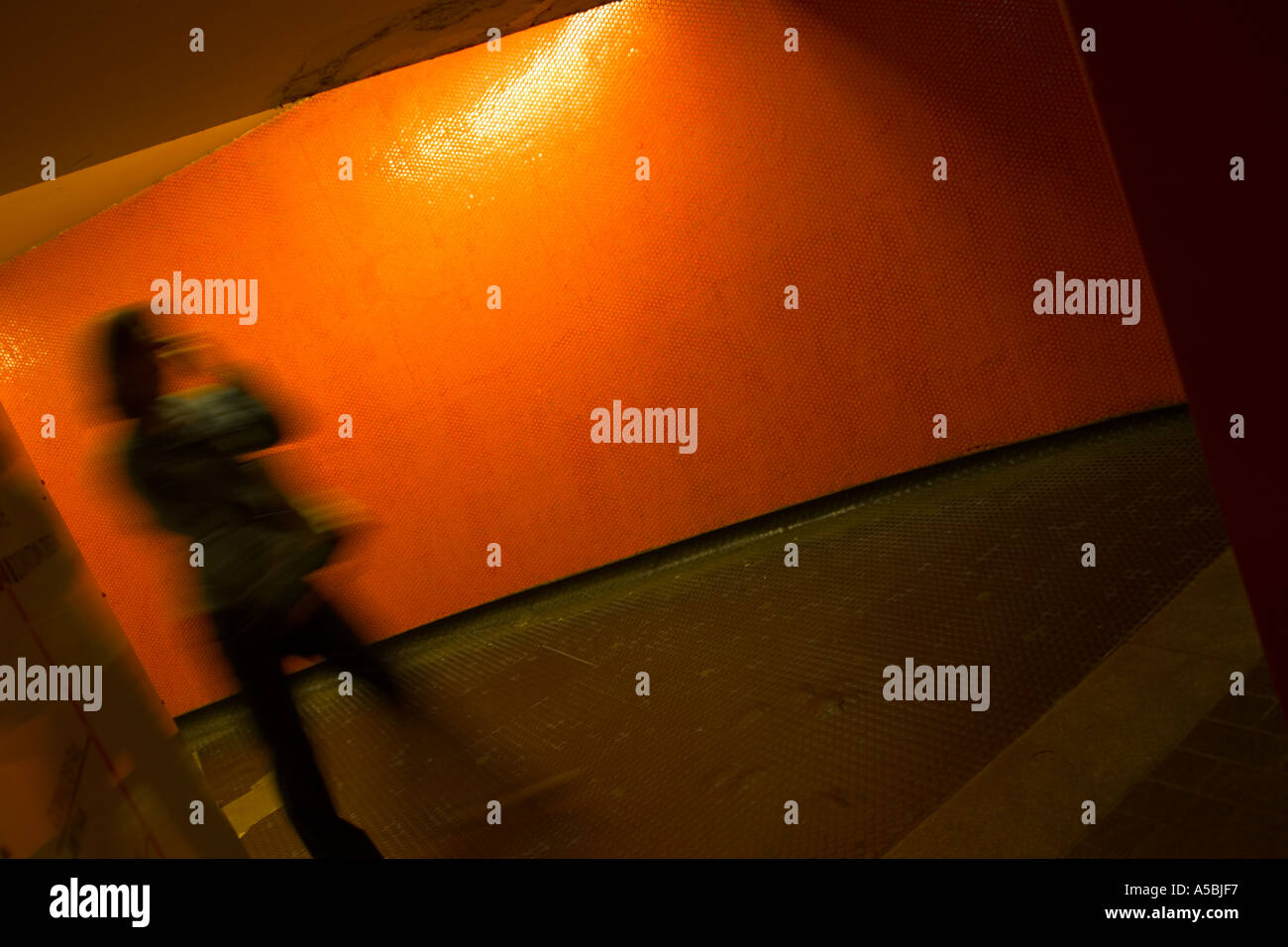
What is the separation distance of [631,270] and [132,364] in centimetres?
294

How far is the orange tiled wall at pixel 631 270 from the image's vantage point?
487 centimetres

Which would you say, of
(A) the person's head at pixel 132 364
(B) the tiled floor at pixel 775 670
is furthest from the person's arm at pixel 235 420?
(B) the tiled floor at pixel 775 670

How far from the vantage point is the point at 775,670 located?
3555 millimetres

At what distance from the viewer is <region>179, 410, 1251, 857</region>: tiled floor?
9.12ft

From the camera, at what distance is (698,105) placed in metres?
4.93

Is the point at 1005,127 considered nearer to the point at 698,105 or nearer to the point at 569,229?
the point at 698,105

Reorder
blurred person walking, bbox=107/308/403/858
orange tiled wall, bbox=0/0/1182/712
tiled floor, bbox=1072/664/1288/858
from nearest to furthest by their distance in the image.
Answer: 1. tiled floor, bbox=1072/664/1288/858
2. blurred person walking, bbox=107/308/403/858
3. orange tiled wall, bbox=0/0/1182/712

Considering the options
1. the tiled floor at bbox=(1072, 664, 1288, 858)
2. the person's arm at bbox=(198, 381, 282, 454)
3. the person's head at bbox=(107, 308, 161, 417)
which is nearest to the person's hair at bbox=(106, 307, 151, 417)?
the person's head at bbox=(107, 308, 161, 417)

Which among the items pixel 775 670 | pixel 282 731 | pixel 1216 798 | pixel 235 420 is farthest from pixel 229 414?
pixel 1216 798

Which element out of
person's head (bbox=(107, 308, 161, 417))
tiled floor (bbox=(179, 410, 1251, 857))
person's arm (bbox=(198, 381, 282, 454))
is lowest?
tiled floor (bbox=(179, 410, 1251, 857))

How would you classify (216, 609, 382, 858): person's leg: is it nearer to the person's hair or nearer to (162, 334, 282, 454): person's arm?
(162, 334, 282, 454): person's arm

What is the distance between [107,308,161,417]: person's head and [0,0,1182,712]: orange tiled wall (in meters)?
2.41

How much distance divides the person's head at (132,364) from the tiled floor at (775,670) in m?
1.05

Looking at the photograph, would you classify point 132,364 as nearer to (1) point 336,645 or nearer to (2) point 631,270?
(1) point 336,645
